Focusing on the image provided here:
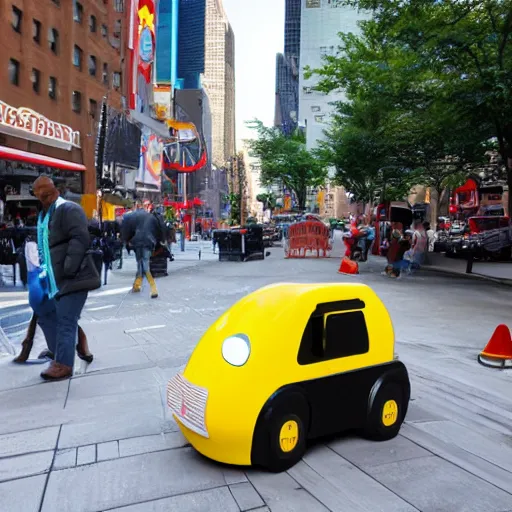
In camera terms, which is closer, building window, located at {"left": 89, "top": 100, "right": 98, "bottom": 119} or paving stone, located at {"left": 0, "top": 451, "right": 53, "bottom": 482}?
paving stone, located at {"left": 0, "top": 451, "right": 53, "bottom": 482}

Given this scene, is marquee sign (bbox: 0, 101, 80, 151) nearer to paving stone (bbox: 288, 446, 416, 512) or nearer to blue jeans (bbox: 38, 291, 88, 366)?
blue jeans (bbox: 38, 291, 88, 366)

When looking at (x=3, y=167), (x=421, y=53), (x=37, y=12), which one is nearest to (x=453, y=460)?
(x=421, y=53)

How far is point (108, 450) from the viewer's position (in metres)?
3.55

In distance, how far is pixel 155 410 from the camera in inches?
169

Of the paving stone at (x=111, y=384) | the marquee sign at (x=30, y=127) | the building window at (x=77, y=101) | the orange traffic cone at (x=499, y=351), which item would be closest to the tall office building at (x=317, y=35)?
the building window at (x=77, y=101)

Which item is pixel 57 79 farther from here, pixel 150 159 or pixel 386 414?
pixel 386 414

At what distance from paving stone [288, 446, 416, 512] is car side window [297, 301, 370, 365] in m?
0.62

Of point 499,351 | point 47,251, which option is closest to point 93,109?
point 47,251

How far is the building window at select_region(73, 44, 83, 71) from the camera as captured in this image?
101ft

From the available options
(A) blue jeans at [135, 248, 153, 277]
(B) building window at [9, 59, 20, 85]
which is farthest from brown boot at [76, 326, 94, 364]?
(B) building window at [9, 59, 20, 85]

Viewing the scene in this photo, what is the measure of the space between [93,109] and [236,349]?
32.5 m

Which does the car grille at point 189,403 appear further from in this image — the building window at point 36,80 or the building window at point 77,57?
the building window at point 77,57

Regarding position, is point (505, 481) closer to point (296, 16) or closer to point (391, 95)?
point (391, 95)

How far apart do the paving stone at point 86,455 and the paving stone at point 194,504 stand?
0.66 m
